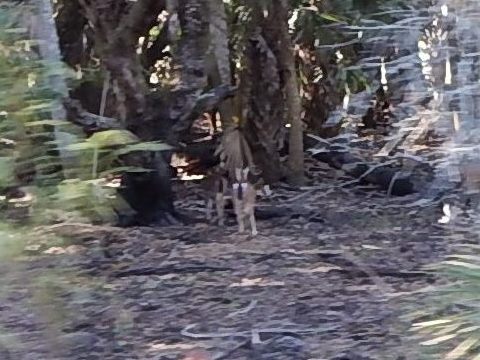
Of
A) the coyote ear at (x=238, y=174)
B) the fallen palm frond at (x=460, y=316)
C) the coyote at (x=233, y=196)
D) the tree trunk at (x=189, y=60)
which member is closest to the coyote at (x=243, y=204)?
the coyote at (x=233, y=196)

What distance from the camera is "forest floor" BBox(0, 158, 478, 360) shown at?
4504 millimetres

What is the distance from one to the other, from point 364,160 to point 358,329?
4.32m

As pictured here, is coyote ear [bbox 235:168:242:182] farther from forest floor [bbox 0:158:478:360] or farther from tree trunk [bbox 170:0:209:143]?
tree trunk [bbox 170:0:209:143]

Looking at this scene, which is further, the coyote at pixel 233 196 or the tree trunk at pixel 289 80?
the tree trunk at pixel 289 80

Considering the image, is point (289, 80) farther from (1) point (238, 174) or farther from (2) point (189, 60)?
(2) point (189, 60)

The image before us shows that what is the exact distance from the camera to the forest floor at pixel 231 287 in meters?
4.50

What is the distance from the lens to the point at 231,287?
658 cm

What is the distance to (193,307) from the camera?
20.1 feet

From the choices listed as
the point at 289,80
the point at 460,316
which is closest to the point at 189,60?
the point at 289,80

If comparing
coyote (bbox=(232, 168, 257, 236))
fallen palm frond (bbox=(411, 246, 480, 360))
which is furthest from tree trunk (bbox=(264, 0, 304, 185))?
fallen palm frond (bbox=(411, 246, 480, 360))

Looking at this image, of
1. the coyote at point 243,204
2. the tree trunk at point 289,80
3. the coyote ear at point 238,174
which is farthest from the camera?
the tree trunk at point 289,80

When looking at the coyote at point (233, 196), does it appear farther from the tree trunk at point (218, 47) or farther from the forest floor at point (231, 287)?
the tree trunk at point (218, 47)

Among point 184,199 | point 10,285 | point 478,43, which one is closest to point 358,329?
point 478,43

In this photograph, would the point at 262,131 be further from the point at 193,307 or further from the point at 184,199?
the point at 193,307
